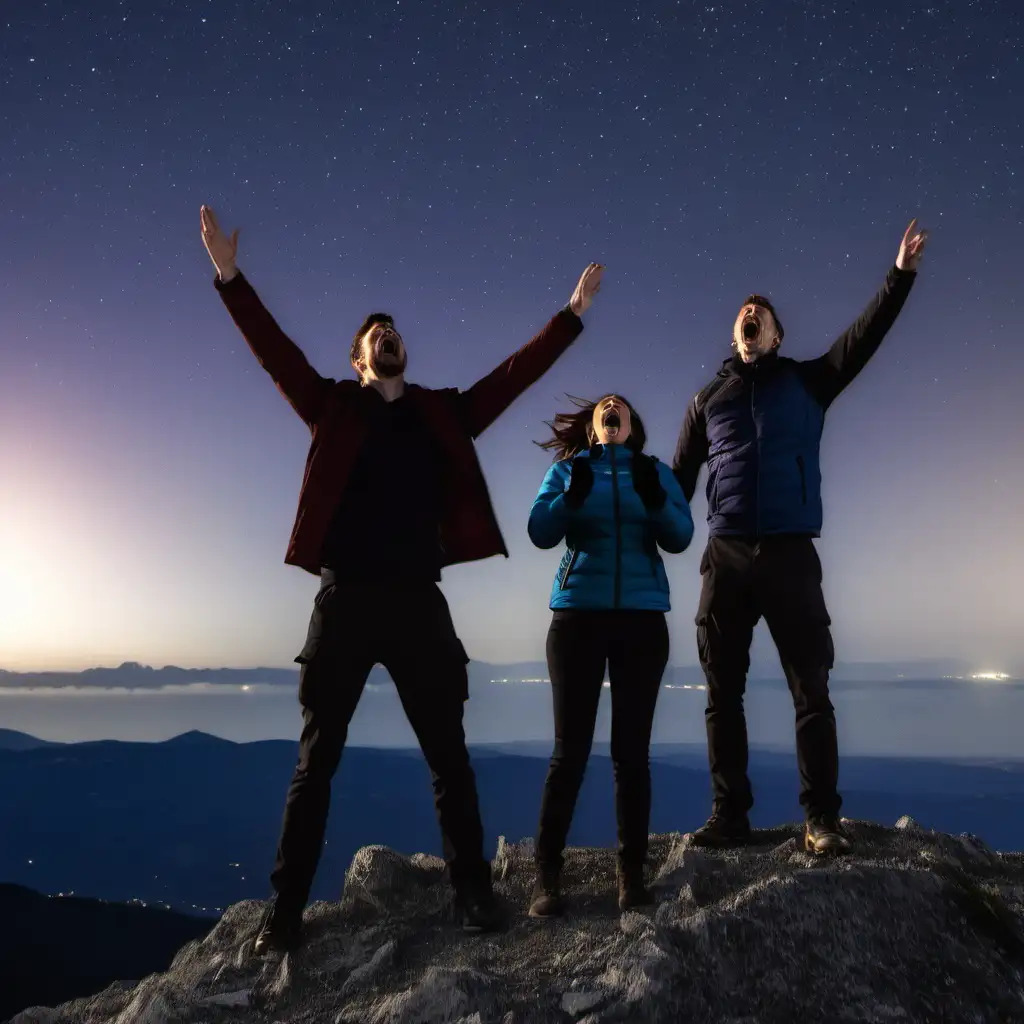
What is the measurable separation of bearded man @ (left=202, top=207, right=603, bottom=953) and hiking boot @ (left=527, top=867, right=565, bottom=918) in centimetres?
24

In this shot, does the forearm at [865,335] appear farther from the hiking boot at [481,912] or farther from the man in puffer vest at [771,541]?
the hiking boot at [481,912]

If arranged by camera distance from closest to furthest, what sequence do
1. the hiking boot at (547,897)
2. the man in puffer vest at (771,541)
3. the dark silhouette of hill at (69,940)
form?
the hiking boot at (547,897) → the man in puffer vest at (771,541) → the dark silhouette of hill at (69,940)

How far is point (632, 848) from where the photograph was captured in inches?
173

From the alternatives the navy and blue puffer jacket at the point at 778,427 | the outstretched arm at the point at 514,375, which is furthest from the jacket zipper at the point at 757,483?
the outstretched arm at the point at 514,375

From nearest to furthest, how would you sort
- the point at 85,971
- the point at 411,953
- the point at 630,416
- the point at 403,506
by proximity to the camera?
the point at 411,953
the point at 403,506
the point at 630,416
the point at 85,971

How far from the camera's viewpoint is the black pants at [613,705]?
14.3 feet

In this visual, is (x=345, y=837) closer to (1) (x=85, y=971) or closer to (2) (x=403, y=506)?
(1) (x=85, y=971)

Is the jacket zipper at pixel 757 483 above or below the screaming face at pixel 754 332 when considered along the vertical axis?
below

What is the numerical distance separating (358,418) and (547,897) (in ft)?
9.81

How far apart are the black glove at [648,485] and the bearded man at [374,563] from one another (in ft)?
2.92

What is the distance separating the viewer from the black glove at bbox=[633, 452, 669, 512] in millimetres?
4645

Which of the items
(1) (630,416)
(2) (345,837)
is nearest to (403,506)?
(1) (630,416)

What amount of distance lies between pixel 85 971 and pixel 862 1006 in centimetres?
5529

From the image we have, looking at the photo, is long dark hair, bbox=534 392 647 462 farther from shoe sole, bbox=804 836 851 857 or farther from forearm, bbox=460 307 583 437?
shoe sole, bbox=804 836 851 857
